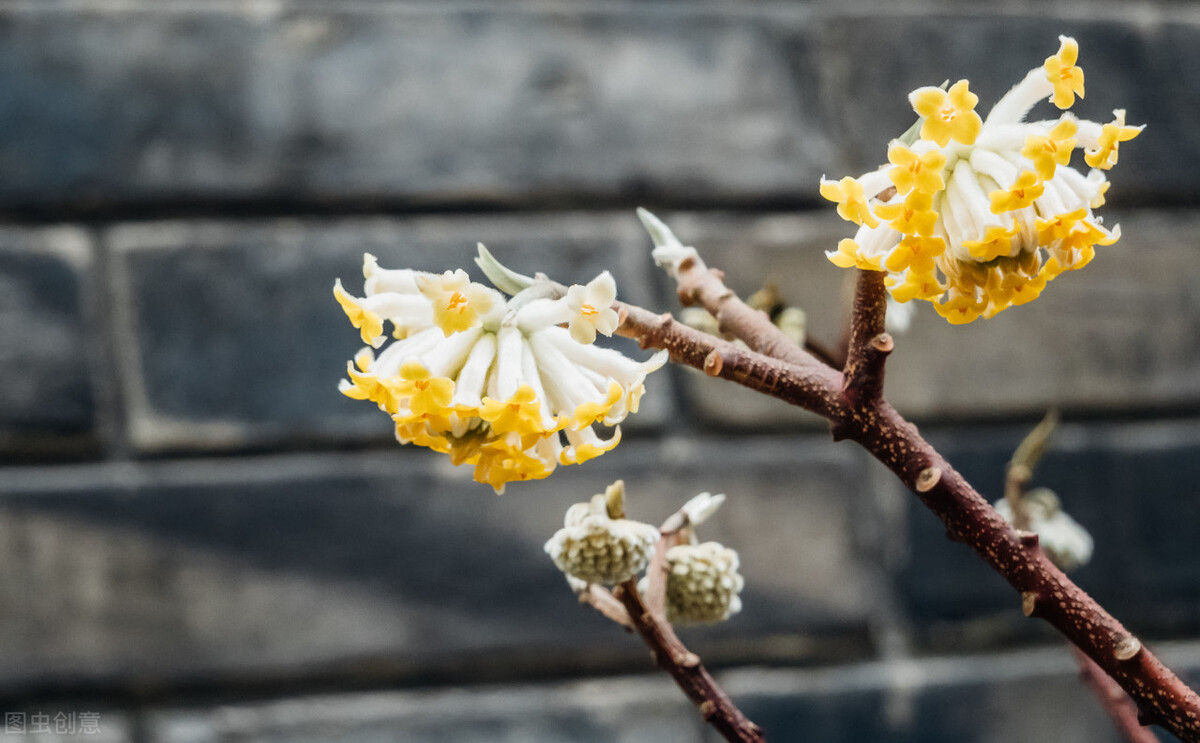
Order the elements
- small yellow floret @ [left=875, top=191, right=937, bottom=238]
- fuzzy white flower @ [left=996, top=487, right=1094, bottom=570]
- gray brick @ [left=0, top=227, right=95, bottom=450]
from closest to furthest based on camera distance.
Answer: small yellow floret @ [left=875, top=191, right=937, bottom=238]
fuzzy white flower @ [left=996, top=487, right=1094, bottom=570]
gray brick @ [left=0, top=227, right=95, bottom=450]

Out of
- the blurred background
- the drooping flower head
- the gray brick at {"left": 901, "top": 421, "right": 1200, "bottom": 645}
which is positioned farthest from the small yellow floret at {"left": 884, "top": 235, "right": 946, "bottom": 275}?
the gray brick at {"left": 901, "top": 421, "right": 1200, "bottom": 645}

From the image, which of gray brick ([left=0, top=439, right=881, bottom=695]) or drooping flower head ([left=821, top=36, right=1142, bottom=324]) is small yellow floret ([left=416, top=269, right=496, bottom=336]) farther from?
gray brick ([left=0, top=439, right=881, bottom=695])

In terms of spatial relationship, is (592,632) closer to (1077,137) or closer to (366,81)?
(366,81)

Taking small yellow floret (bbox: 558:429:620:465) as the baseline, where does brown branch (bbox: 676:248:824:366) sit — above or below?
above

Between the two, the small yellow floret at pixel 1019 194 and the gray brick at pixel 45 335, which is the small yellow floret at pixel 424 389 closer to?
the small yellow floret at pixel 1019 194

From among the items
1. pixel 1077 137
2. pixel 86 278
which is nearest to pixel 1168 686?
pixel 1077 137

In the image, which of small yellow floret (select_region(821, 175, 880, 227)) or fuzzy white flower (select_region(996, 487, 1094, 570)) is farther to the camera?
fuzzy white flower (select_region(996, 487, 1094, 570))
